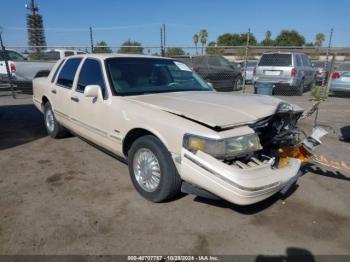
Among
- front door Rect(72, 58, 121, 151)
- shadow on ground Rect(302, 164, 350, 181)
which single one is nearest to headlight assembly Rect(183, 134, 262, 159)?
front door Rect(72, 58, 121, 151)

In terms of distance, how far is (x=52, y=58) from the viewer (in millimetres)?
15477

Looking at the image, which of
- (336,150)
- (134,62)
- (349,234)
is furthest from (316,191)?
(134,62)

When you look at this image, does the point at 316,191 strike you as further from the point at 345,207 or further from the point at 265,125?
the point at 265,125

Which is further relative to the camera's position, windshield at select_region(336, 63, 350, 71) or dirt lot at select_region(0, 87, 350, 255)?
windshield at select_region(336, 63, 350, 71)

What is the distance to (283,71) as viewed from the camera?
12633 millimetres

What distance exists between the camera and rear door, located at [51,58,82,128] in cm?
496

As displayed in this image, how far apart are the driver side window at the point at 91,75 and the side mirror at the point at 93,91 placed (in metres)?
0.07

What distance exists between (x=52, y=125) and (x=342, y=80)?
11.2 metres

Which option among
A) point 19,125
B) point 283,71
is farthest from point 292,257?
point 283,71

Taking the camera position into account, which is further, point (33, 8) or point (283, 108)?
point (33, 8)

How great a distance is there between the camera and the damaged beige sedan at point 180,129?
2846 mm

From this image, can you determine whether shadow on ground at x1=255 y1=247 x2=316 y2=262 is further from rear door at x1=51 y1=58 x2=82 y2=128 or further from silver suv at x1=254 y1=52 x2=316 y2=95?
silver suv at x1=254 y1=52 x2=316 y2=95

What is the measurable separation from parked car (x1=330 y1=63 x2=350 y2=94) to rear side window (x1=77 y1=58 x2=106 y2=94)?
436 inches

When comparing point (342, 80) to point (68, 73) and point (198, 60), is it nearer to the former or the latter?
point (198, 60)
